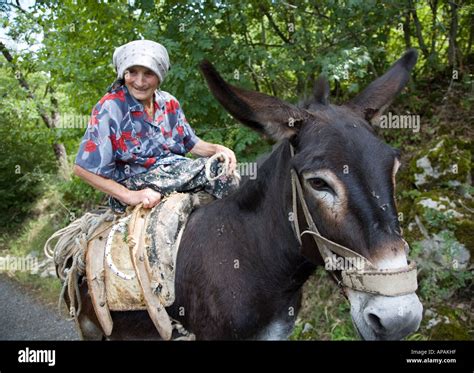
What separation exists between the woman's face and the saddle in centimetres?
76

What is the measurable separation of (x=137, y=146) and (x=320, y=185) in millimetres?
1433

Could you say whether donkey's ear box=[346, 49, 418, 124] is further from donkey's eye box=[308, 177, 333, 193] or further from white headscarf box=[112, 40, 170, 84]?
white headscarf box=[112, 40, 170, 84]

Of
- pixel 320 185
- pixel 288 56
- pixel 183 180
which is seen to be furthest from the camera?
pixel 288 56

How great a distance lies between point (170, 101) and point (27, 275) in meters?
6.93

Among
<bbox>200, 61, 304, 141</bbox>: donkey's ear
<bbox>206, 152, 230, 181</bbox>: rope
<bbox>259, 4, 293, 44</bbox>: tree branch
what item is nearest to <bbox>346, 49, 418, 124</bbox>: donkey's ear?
<bbox>200, 61, 304, 141</bbox>: donkey's ear

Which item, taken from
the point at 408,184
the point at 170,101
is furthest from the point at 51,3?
the point at 408,184

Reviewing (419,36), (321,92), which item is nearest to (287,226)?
(321,92)

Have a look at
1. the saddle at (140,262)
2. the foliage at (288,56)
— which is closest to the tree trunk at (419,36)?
the foliage at (288,56)

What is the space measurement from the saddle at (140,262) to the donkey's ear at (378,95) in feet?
4.35

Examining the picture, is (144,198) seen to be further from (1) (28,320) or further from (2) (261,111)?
(1) (28,320)

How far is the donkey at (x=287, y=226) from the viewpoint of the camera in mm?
1725

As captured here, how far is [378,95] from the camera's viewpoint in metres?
2.44

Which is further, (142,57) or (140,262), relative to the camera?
(142,57)
